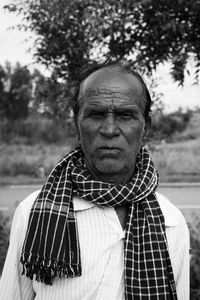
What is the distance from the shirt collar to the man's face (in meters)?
0.12

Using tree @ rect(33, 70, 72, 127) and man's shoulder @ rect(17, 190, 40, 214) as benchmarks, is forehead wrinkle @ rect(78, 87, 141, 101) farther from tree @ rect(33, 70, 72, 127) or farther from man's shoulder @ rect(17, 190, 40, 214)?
tree @ rect(33, 70, 72, 127)

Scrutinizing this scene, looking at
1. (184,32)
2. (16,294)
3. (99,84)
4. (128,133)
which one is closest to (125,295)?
(16,294)

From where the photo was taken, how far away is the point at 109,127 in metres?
1.67

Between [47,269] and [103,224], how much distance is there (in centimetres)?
28

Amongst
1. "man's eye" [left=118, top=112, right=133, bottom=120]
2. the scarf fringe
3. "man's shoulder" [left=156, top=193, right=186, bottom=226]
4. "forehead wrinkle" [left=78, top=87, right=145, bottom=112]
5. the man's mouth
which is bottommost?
the scarf fringe

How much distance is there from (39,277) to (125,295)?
13.7 inches

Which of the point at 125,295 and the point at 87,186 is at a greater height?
the point at 87,186

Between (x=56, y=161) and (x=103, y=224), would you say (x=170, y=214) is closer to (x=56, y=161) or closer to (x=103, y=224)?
(x=103, y=224)

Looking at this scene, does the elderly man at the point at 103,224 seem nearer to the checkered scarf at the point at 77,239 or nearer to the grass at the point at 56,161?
the checkered scarf at the point at 77,239

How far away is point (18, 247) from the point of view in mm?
1770

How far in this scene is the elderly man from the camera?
5.38 feet

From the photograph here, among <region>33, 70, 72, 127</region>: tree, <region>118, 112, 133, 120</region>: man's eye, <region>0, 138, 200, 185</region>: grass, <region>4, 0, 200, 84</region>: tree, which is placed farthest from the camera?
<region>0, 138, 200, 185</region>: grass

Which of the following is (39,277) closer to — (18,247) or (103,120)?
(18,247)

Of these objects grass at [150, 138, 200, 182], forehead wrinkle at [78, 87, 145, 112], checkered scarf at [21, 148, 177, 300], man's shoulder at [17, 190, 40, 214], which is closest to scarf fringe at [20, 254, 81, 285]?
checkered scarf at [21, 148, 177, 300]
